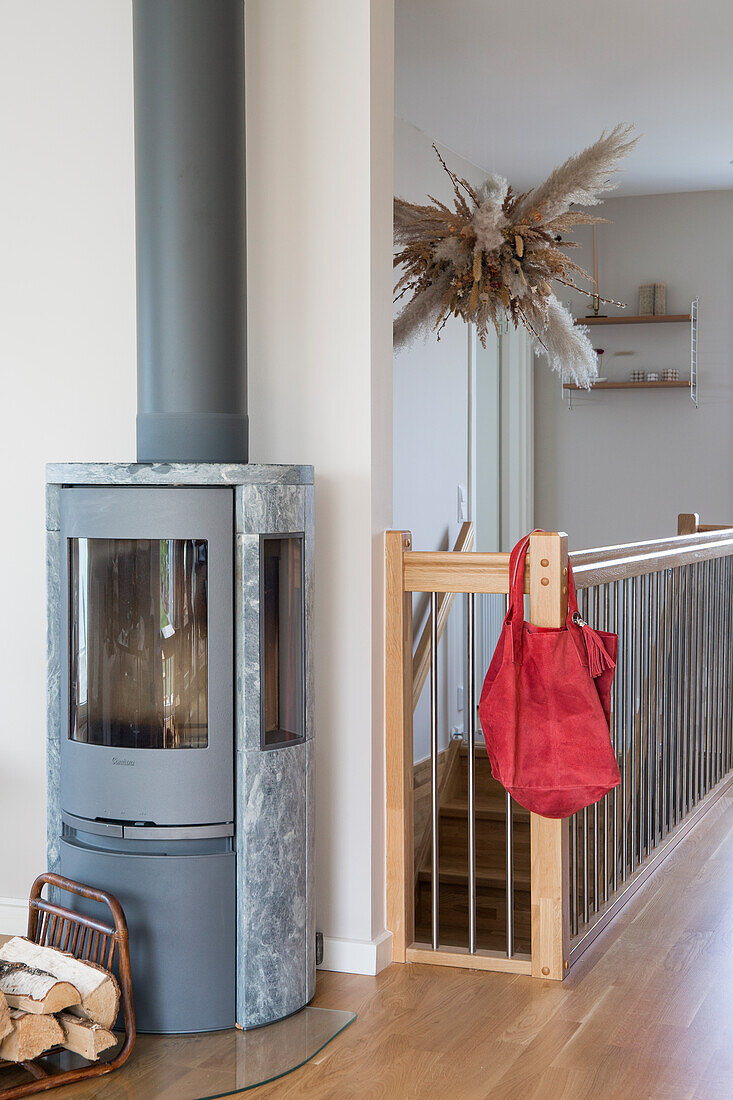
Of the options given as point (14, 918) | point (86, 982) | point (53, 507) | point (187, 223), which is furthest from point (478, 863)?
point (187, 223)

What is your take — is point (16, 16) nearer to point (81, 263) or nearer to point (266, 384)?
point (81, 263)

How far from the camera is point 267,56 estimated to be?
9.69ft

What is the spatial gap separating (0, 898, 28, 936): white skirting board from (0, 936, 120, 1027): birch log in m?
0.71

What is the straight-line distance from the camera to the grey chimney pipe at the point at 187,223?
2555 millimetres

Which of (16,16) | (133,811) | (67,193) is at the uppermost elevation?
(16,16)

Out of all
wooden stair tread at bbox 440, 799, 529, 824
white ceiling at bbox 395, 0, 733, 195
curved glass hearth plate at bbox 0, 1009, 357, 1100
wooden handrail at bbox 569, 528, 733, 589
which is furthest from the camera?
wooden stair tread at bbox 440, 799, 529, 824

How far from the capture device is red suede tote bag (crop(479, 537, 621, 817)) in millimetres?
2695

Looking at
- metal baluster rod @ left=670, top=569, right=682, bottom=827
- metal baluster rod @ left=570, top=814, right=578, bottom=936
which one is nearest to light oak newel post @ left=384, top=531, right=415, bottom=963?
metal baluster rod @ left=570, top=814, right=578, bottom=936

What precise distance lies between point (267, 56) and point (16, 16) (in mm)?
724

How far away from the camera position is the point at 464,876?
15.3ft

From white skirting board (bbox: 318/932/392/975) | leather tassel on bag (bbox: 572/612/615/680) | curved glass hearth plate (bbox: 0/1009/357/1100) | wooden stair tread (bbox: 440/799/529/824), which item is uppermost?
leather tassel on bag (bbox: 572/612/615/680)

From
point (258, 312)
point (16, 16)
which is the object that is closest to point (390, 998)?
point (258, 312)

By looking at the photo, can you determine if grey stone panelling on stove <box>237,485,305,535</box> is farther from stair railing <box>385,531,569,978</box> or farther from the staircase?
the staircase

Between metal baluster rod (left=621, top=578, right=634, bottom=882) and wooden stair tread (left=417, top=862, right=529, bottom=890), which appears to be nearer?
metal baluster rod (left=621, top=578, right=634, bottom=882)
